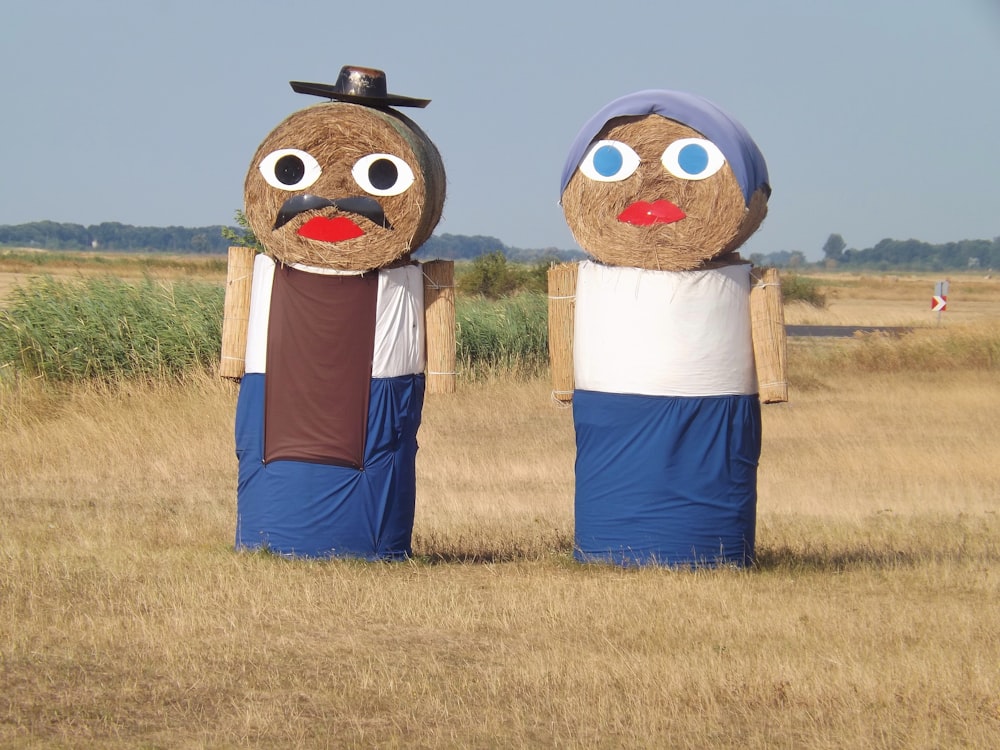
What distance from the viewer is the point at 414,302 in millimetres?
7727

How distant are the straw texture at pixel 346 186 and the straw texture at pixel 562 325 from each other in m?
0.97

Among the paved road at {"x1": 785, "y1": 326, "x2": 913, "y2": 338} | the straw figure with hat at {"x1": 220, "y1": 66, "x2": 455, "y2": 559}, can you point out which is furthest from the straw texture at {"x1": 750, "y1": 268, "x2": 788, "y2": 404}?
the paved road at {"x1": 785, "y1": 326, "x2": 913, "y2": 338}

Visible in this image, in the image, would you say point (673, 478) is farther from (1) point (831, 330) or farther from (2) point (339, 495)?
(1) point (831, 330)

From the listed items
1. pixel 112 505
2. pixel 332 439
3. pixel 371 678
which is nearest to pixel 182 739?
pixel 371 678

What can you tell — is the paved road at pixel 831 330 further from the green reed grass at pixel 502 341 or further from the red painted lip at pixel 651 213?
the red painted lip at pixel 651 213

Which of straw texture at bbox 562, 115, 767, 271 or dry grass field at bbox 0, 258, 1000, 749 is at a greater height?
straw texture at bbox 562, 115, 767, 271

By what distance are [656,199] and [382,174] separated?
158cm

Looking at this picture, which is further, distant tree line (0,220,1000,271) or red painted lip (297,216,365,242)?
distant tree line (0,220,1000,271)

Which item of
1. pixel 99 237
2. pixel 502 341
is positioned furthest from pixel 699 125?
pixel 99 237

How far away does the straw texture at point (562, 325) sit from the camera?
7.95 metres

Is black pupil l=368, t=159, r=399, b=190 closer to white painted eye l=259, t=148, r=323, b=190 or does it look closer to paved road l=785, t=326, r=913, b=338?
white painted eye l=259, t=148, r=323, b=190

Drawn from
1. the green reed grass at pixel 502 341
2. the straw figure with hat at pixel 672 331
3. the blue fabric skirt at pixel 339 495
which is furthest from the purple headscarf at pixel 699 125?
the green reed grass at pixel 502 341

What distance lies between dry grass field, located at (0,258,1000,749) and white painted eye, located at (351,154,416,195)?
84.3 inches

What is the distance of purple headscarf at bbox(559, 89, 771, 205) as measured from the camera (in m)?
7.33
